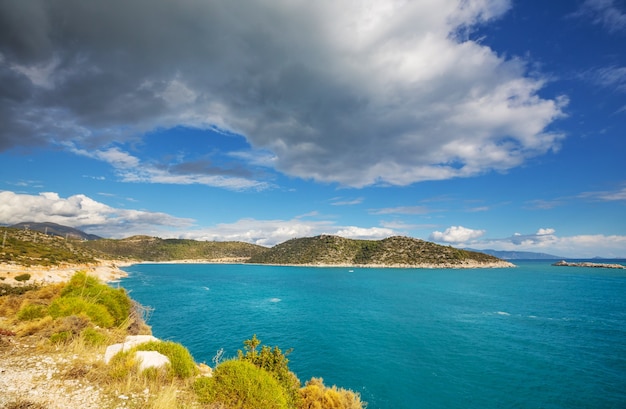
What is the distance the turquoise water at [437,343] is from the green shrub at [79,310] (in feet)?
42.4

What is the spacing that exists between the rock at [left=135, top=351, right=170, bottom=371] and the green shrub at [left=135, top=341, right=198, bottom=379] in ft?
0.99

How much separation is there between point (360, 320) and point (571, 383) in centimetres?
2724

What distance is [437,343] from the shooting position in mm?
34656

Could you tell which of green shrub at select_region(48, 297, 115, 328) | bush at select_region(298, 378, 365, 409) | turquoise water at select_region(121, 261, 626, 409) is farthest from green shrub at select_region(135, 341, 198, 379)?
turquoise water at select_region(121, 261, 626, 409)

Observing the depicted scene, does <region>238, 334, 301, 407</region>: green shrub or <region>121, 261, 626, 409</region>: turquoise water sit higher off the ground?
<region>238, 334, 301, 407</region>: green shrub

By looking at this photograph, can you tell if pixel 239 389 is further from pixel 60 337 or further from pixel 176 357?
pixel 60 337

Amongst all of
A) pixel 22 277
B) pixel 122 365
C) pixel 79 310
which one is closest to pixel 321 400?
pixel 122 365

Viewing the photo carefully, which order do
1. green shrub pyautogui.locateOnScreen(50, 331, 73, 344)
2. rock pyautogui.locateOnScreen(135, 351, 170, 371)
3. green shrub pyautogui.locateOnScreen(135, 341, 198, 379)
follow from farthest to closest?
green shrub pyautogui.locateOnScreen(50, 331, 73, 344)
green shrub pyautogui.locateOnScreen(135, 341, 198, 379)
rock pyautogui.locateOnScreen(135, 351, 170, 371)

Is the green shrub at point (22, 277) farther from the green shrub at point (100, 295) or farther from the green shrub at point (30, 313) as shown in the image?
the green shrub at point (30, 313)

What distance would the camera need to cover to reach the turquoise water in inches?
901

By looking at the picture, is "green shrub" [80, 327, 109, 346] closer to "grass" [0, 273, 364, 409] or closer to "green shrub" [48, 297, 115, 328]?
"grass" [0, 273, 364, 409]

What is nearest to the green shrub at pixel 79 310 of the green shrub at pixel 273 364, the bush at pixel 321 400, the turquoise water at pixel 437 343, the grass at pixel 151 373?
the grass at pixel 151 373

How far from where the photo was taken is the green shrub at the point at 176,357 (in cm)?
1029

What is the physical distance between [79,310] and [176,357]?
10482 millimetres
